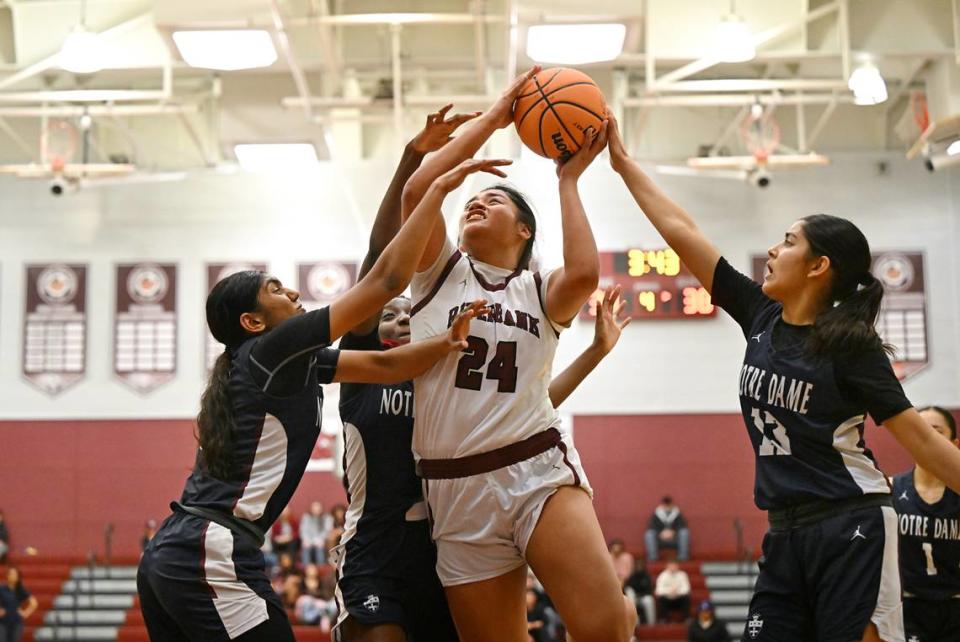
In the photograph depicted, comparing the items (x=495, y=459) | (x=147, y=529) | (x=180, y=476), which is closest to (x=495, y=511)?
(x=495, y=459)

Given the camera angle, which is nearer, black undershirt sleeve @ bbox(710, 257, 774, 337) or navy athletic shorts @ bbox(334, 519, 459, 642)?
black undershirt sleeve @ bbox(710, 257, 774, 337)

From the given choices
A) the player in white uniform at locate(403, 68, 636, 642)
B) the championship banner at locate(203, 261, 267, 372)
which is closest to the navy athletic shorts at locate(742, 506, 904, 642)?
the player in white uniform at locate(403, 68, 636, 642)

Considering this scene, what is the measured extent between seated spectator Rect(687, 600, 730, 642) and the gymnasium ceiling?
7594 millimetres

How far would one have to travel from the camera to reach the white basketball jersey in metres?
4.49

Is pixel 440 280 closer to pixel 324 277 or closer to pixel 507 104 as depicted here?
pixel 507 104

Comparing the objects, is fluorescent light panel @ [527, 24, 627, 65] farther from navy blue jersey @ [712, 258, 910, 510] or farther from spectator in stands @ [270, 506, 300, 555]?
navy blue jersey @ [712, 258, 910, 510]

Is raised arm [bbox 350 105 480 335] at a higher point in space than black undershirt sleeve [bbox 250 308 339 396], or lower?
higher

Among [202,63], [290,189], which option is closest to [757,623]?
[202,63]

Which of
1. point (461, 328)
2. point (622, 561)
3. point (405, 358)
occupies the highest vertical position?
point (461, 328)

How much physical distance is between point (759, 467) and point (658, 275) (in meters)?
16.4

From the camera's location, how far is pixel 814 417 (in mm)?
4242

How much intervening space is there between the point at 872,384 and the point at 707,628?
1257 cm

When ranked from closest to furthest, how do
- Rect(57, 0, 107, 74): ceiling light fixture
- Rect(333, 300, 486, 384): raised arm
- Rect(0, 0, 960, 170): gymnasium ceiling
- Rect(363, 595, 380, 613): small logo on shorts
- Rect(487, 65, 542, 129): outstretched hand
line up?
Rect(333, 300, 486, 384): raised arm
Rect(487, 65, 542, 129): outstretched hand
Rect(363, 595, 380, 613): small logo on shorts
Rect(57, 0, 107, 74): ceiling light fixture
Rect(0, 0, 960, 170): gymnasium ceiling

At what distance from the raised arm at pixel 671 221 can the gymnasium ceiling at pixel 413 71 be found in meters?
8.72
